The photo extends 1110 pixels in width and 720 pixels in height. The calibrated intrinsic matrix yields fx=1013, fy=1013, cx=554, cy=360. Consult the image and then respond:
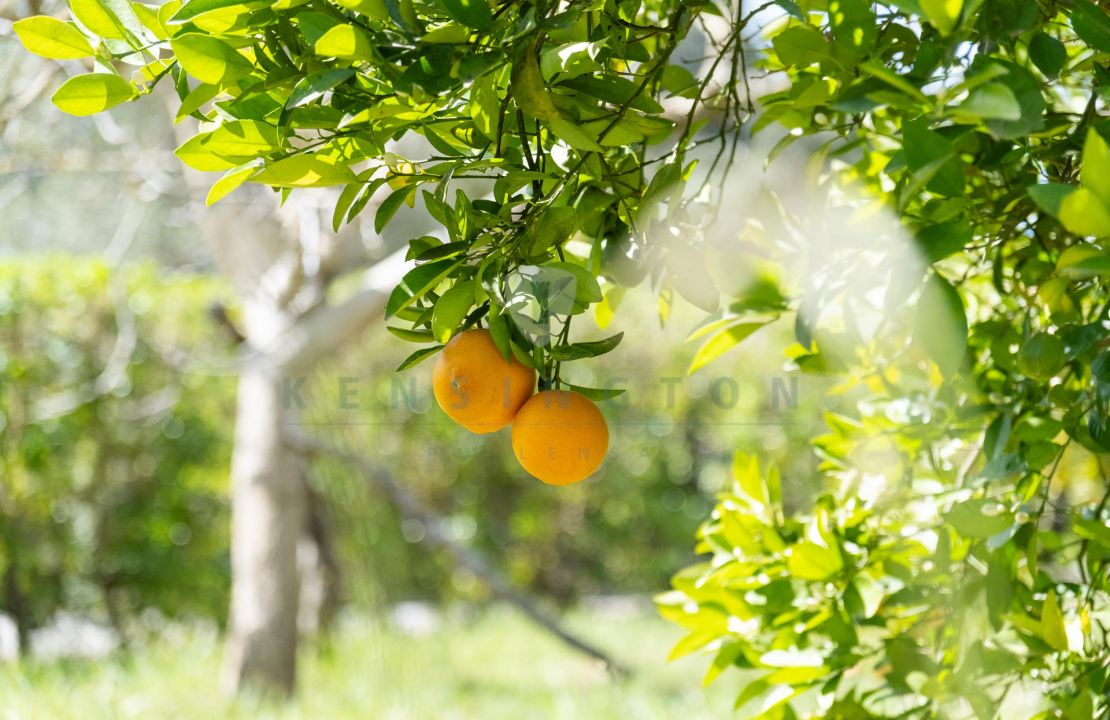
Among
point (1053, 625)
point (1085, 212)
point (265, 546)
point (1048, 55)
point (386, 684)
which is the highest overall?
point (1048, 55)

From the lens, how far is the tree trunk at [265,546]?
318cm

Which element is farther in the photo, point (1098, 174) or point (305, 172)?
point (305, 172)

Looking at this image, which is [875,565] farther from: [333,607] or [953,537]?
[333,607]

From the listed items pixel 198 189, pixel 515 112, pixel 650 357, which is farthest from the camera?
pixel 650 357

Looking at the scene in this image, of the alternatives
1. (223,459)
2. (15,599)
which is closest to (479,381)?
(15,599)

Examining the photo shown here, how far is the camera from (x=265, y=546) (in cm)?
325

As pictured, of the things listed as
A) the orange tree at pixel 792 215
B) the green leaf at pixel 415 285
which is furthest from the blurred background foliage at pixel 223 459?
the green leaf at pixel 415 285

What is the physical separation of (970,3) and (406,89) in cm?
25

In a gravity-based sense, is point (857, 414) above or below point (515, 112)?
below

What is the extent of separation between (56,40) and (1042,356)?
2.18 ft

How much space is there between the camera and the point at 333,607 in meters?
4.29

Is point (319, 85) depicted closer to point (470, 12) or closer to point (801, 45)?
point (470, 12)

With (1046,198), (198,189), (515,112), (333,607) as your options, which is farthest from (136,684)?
(1046,198)

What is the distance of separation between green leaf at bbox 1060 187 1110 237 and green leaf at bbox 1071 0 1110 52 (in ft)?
0.68
